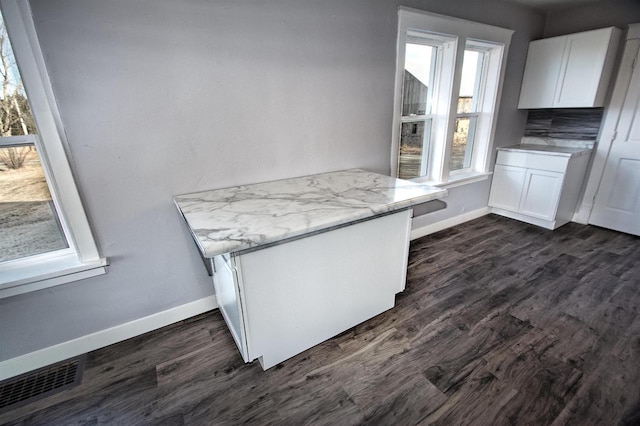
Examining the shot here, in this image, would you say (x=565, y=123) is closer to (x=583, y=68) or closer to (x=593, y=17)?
(x=583, y=68)

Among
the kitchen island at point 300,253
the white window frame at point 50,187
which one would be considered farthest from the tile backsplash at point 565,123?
the white window frame at point 50,187

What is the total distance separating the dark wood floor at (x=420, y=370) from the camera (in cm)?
132

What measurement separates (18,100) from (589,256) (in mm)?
4082

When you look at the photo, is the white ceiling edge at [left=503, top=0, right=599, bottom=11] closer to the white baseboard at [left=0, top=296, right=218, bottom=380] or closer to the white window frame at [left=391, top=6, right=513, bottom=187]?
the white window frame at [left=391, top=6, right=513, bottom=187]

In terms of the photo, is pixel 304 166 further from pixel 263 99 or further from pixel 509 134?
pixel 509 134

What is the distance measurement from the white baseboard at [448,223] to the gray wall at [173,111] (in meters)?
1.36

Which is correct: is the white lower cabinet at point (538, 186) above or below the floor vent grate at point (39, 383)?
above

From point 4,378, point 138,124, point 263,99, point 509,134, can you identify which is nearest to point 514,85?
point 509,134

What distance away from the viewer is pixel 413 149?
2.89 metres

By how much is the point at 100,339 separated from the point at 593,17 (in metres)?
5.04

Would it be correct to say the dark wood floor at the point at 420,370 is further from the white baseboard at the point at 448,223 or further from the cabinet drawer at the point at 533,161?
the cabinet drawer at the point at 533,161

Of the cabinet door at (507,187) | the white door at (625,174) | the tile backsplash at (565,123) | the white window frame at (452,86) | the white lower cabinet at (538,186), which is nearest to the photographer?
the white window frame at (452,86)

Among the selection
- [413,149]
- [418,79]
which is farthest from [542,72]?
[413,149]

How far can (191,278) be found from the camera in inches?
74.2
